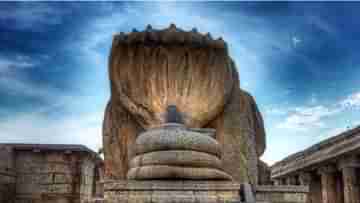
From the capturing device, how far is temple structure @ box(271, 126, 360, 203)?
17875mm

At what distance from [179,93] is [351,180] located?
15423 millimetres

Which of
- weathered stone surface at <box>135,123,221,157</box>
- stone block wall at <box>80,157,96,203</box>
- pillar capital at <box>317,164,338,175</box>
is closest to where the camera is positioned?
weathered stone surface at <box>135,123,221,157</box>

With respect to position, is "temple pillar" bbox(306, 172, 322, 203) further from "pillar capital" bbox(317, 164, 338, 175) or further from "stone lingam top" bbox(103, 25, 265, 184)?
"stone lingam top" bbox(103, 25, 265, 184)

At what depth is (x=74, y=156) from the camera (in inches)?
723

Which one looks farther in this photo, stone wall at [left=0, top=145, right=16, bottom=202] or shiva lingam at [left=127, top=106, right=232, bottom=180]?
stone wall at [left=0, top=145, right=16, bottom=202]

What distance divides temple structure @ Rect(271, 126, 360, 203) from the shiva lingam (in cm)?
1412

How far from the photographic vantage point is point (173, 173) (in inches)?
174

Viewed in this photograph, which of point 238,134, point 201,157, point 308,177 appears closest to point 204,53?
point 238,134

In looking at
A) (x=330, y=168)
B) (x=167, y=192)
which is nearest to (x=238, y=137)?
(x=167, y=192)

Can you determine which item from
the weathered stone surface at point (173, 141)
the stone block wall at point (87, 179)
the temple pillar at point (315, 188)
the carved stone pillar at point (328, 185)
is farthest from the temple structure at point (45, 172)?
the temple pillar at point (315, 188)

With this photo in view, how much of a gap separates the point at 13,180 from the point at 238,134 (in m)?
14.9

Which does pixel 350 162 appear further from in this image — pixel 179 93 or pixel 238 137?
pixel 179 93

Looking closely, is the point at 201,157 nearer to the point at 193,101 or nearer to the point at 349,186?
the point at 193,101

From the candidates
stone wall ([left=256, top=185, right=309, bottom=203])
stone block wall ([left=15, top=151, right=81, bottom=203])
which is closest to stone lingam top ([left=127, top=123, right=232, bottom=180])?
stone wall ([left=256, top=185, right=309, bottom=203])
